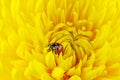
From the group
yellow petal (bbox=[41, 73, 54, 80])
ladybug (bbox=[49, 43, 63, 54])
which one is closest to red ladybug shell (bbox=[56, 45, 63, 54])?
ladybug (bbox=[49, 43, 63, 54])

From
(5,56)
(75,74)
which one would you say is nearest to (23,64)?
(5,56)

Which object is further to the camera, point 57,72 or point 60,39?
point 60,39

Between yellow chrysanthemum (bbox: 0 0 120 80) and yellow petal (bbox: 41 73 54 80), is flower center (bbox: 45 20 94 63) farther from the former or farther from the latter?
yellow petal (bbox: 41 73 54 80)

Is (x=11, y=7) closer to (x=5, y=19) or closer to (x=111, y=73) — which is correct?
(x=5, y=19)

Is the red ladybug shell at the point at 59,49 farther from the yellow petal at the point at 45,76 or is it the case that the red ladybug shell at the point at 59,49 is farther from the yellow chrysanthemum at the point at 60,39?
the yellow petal at the point at 45,76

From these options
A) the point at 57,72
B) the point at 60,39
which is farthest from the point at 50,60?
the point at 60,39

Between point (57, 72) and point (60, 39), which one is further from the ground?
point (60, 39)

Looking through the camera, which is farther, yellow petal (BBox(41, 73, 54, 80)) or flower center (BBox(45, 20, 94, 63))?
flower center (BBox(45, 20, 94, 63))

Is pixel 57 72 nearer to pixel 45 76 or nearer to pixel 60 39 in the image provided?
pixel 45 76

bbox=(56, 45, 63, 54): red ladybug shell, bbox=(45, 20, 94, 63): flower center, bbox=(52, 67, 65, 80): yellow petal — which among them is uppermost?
bbox=(45, 20, 94, 63): flower center
